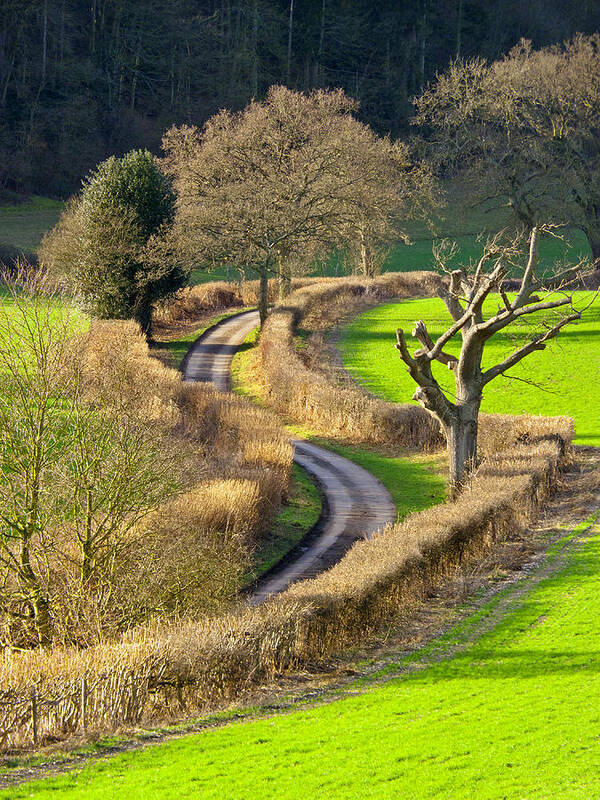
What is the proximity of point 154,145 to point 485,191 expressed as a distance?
132 ft

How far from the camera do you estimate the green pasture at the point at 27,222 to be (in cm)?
7756

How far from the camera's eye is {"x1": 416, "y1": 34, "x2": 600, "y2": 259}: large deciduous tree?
6241 cm

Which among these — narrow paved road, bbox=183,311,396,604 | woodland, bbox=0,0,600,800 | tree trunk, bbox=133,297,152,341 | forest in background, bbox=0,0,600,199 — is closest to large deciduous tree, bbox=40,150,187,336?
tree trunk, bbox=133,297,152,341

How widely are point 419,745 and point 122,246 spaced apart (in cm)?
4300

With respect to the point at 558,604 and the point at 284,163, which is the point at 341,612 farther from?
the point at 284,163

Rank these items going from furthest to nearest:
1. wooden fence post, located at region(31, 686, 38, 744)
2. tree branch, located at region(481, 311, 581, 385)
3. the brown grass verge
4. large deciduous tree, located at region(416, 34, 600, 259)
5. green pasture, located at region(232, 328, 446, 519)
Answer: large deciduous tree, located at region(416, 34, 600, 259) < the brown grass verge < green pasture, located at region(232, 328, 446, 519) < tree branch, located at region(481, 311, 581, 385) < wooden fence post, located at region(31, 686, 38, 744)

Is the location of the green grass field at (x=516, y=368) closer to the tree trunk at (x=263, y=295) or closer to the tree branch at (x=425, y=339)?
the tree branch at (x=425, y=339)

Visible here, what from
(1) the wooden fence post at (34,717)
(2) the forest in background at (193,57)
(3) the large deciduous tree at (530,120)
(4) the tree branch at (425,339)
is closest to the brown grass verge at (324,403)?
(4) the tree branch at (425,339)

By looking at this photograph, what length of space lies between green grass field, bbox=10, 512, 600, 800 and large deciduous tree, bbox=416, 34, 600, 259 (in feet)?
168

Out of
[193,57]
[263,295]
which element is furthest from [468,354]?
[193,57]

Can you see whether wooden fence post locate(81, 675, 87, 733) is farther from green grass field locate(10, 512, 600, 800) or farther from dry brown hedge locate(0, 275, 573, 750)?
green grass field locate(10, 512, 600, 800)

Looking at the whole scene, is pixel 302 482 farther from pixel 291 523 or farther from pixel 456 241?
pixel 456 241

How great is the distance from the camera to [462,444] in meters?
30.6

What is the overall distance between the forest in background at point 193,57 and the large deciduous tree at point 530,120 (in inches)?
1447
